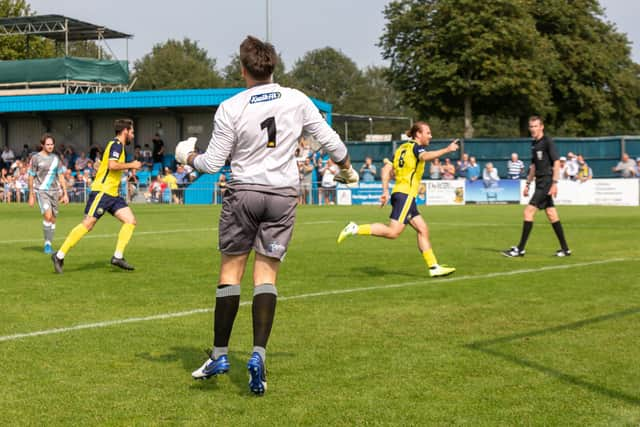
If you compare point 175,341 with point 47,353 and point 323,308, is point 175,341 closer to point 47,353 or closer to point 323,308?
point 47,353

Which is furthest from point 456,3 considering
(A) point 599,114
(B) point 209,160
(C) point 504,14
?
(B) point 209,160

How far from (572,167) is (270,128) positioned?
31.3 meters

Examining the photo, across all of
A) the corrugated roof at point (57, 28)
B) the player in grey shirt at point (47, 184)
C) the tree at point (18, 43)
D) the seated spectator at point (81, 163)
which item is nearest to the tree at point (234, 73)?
the tree at point (18, 43)

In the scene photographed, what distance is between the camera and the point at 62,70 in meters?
52.9

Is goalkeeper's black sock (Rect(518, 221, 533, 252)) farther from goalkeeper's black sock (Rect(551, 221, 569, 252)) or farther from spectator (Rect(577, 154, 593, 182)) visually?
spectator (Rect(577, 154, 593, 182))

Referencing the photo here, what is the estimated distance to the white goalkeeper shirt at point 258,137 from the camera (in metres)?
5.46

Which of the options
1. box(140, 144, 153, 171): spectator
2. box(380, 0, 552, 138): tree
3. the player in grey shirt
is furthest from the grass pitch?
box(380, 0, 552, 138): tree

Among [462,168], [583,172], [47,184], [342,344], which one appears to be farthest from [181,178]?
[342,344]

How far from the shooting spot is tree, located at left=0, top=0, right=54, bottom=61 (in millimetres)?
71688

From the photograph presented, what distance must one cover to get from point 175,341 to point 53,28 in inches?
2152

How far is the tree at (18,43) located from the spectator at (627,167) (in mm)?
49903

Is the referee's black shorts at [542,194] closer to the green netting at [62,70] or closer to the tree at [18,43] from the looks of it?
the green netting at [62,70]

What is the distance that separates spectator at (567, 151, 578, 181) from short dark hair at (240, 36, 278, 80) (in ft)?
102

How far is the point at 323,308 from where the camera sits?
28.3 feet
